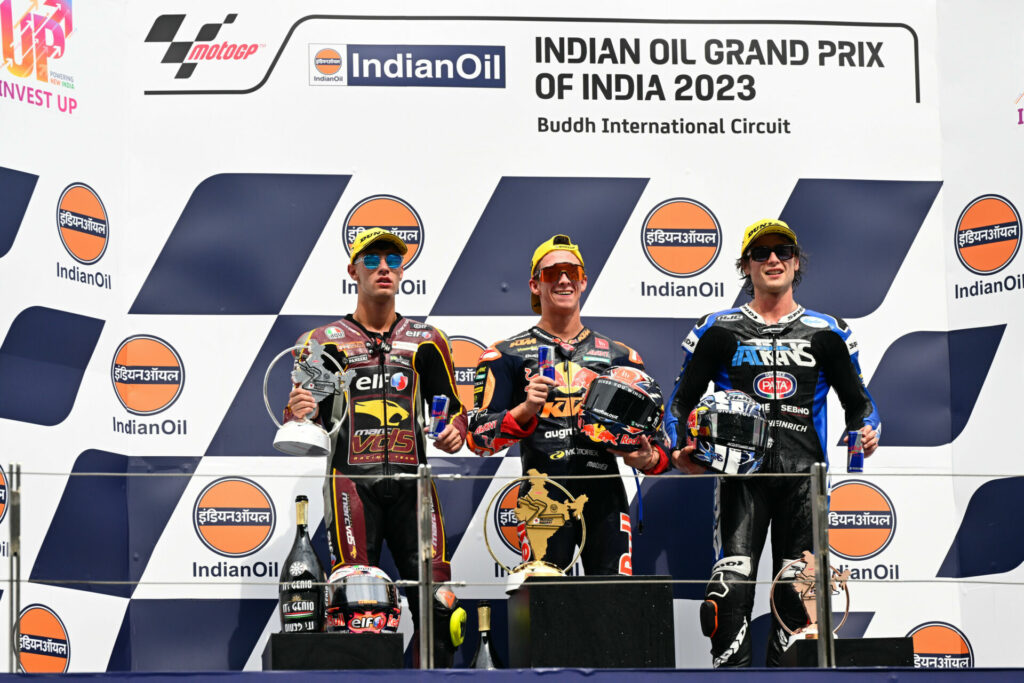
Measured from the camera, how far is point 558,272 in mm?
5281

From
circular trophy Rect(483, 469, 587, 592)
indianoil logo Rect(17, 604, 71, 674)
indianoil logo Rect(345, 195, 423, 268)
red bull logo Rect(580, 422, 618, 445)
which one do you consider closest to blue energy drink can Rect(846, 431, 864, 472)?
red bull logo Rect(580, 422, 618, 445)

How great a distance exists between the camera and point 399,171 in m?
6.14

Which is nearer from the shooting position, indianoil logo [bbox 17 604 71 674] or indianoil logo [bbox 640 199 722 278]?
indianoil logo [bbox 17 604 71 674]

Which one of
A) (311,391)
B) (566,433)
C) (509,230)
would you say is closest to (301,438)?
(311,391)

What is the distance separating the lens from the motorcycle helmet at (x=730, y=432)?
15.7 ft

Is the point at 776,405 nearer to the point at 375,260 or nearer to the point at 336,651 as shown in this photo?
the point at 375,260

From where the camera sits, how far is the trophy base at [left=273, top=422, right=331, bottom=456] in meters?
4.79

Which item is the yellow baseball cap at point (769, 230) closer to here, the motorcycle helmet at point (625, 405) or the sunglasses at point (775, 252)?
the sunglasses at point (775, 252)

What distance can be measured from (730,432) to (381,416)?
1218 mm

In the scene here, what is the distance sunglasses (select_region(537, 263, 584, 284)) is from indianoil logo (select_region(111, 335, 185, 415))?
5.24ft

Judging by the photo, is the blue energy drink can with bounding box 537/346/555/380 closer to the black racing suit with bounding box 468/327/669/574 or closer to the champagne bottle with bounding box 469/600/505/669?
the black racing suit with bounding box 468/327/669/574

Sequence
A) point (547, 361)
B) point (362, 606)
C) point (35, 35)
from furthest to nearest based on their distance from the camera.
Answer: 1. point (35, 35)
2. point (547, 361)
3. point (362, 606)

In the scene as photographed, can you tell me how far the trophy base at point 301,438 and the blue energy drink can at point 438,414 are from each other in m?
0.38

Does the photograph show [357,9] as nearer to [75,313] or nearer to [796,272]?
[75,313]
